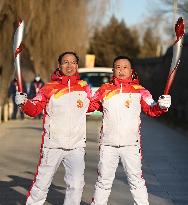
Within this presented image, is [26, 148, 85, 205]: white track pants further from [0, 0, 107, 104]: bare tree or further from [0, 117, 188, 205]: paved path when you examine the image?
[0, 0, 107, 104]: bare tree

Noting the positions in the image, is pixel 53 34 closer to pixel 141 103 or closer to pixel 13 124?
pixel 13 124

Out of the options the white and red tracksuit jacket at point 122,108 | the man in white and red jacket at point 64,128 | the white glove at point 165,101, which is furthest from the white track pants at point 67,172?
the white glove at point 165,101

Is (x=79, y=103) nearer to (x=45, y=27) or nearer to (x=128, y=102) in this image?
(x=128, y=102)

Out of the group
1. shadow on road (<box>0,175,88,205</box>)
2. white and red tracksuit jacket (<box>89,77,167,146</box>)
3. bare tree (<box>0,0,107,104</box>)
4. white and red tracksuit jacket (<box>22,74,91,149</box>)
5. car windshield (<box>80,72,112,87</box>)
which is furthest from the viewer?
car windshield (<box>80,72,112,87</box>)

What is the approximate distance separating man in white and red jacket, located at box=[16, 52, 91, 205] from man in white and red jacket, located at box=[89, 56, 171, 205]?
0.70 ft

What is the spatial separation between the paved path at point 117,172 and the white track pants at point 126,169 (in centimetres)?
94

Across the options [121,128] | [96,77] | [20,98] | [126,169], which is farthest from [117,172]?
[96,77]

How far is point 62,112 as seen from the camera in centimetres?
548

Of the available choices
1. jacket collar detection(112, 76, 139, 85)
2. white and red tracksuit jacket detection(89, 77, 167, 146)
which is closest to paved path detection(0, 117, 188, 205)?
white and red tracksuit jacket detection(89, 77, 167, 146)

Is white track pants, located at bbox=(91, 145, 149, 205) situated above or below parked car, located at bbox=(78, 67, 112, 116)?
below

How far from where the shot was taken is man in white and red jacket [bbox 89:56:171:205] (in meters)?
5.61

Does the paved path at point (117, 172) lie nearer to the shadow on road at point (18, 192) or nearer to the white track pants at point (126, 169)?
the shadow on road at point (18, 192)

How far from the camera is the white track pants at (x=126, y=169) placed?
5.62 meters

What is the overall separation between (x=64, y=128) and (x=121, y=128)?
0.54 meters
